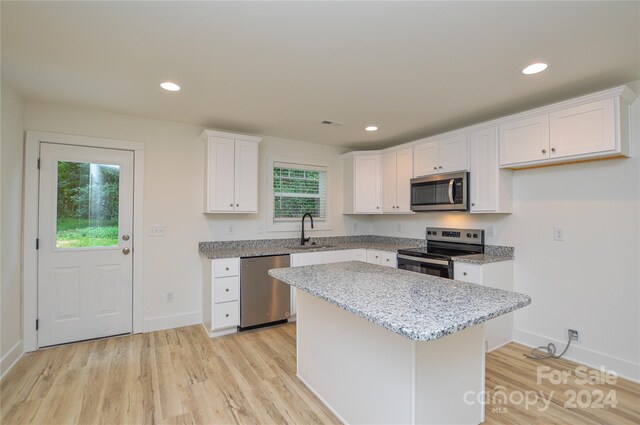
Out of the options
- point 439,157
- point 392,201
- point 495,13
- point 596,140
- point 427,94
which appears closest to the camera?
point 495,13

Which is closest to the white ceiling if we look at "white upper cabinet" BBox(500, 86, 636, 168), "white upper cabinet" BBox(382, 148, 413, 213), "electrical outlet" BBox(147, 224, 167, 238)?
"white upper cabinet" BBox(500, 86, 636, 168)

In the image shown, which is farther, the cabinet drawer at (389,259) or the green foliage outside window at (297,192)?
the green foliage outside window at (297,192)

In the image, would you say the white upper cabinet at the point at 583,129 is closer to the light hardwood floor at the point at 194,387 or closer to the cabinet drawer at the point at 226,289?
the light hardwood floor at the point at 194,387

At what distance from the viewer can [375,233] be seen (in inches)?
195

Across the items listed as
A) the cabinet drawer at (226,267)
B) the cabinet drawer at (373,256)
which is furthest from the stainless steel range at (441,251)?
the cabinet drawer at (226,267)

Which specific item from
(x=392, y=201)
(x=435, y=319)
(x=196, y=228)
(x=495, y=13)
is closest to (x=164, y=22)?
(x=495, y=13)

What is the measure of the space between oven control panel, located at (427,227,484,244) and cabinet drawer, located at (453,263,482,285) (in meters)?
0.66

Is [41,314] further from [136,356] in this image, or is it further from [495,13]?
[495,13]

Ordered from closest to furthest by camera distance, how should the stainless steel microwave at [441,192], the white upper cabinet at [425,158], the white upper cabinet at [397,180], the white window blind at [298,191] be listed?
the stainless steel microwave at [441,192]
the white upper cabinet at [425,158]
the white upper cabinet at [397,180]
the white window blind at [298,191]

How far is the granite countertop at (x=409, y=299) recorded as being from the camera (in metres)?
1.16

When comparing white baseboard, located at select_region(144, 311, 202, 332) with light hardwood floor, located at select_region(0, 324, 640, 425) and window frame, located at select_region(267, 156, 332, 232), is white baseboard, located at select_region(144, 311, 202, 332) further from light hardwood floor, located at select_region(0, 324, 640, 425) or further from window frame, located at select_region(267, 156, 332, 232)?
window frame, located at select_region(267, 156, 332, 232)

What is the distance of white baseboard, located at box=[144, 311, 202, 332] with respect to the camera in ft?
10.9

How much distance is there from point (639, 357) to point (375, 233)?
314cm

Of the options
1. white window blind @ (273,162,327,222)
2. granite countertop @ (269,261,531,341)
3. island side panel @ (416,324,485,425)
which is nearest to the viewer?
granite countertop @ (269,261,531,341)
